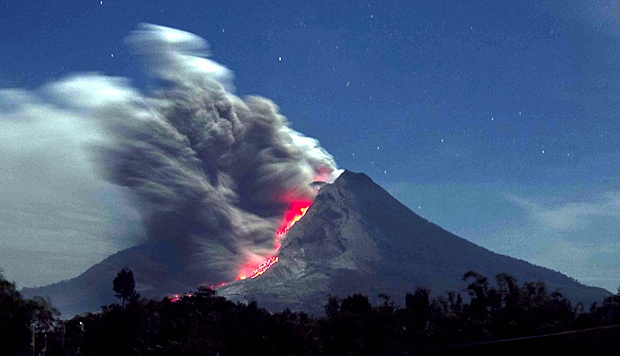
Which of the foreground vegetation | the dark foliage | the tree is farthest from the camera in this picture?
the tree

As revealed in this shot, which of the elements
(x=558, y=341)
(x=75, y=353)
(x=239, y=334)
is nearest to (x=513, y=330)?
(x=558, y=341)

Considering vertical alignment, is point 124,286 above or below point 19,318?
above

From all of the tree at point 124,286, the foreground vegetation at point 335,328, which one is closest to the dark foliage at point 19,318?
the foreground vegetation at point 335,328

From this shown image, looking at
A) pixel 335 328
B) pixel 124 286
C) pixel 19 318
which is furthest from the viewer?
pixel 124 286

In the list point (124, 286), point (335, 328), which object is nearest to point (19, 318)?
point (335, 328)

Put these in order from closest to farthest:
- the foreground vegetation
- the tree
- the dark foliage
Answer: the dark foliage
the foreground vegetation
the tree

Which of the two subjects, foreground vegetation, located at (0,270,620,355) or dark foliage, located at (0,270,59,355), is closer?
dark foliage, located at (0,270,59,355)

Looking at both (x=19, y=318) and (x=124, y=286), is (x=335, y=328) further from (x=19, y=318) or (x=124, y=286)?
(x=124, y=286)

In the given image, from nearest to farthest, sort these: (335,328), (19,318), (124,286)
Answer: (19,318) < (335,328) < (124,286)

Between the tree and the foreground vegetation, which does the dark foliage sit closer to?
the foreground vegetation

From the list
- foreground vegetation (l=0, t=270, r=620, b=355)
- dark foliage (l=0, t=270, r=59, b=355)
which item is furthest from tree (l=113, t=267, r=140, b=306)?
dark foliage (l=0, t=270, r=59, b=355)

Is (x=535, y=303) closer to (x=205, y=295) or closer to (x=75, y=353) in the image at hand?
(x=75, y=353)
